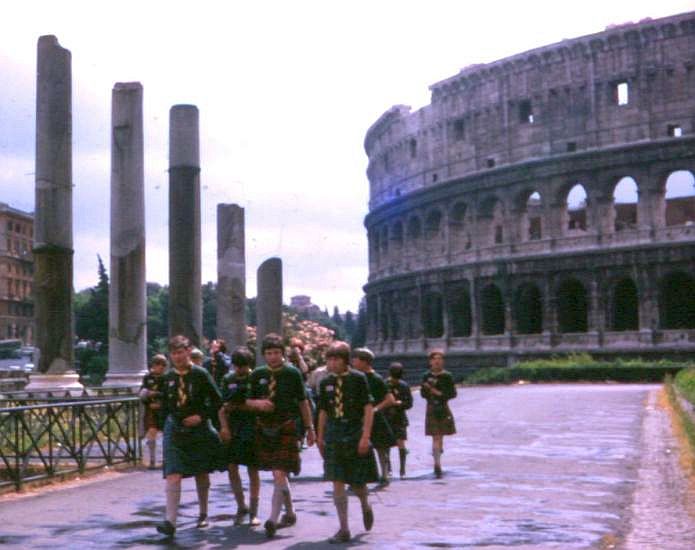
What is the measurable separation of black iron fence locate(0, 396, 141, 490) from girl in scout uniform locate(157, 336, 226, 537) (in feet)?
11.3

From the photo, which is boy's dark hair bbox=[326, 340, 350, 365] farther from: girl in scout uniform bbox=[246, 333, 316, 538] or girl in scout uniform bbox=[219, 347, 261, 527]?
girl in scout uniform bbox=[219, 347, 261, 527]

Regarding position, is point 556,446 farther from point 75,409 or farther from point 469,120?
point 469,120

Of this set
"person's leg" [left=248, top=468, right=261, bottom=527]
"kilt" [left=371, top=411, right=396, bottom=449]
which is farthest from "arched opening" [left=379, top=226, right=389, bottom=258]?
"person's leg" [left=248, top=468, right=261, bottom=527]

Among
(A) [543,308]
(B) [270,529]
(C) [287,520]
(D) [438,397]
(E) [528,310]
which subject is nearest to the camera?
(B) [270,529]

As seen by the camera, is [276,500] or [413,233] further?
[413,233]

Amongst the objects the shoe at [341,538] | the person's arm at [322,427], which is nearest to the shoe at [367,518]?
the shoe at [341,538]

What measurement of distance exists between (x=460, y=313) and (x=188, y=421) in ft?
160

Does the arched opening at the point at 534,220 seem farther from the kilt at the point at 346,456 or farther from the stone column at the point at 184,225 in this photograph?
the kilt at the point at 346,456

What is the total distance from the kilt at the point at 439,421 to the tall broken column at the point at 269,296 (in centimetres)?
910

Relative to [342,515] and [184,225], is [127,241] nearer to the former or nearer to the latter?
[184,225]

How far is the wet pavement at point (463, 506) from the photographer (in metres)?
8.74

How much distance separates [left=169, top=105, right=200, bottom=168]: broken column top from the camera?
792 inches

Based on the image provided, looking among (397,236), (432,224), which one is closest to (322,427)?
(432,224)

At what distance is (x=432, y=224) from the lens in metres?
60.2
